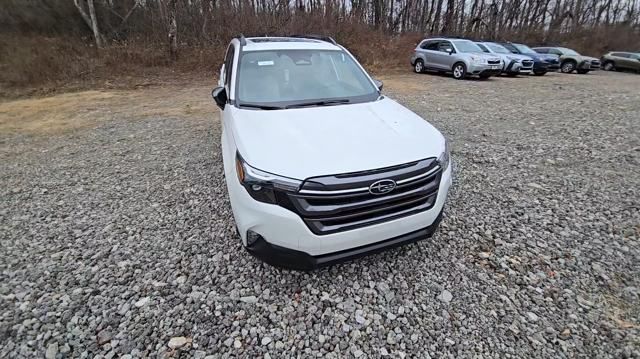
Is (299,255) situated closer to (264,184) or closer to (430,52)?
(264,184)

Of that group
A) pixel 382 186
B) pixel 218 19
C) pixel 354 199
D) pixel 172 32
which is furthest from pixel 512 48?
pixel 354 199

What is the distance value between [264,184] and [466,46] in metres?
14.8

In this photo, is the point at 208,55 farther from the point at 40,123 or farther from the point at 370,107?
the point at 370,107

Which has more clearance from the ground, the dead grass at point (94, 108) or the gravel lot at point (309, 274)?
the dead grass at point (94, 108)

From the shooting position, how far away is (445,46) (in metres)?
14.0

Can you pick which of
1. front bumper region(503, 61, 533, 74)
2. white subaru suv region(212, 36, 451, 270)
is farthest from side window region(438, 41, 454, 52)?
white subaru suv region(212, 36, 451, 270)

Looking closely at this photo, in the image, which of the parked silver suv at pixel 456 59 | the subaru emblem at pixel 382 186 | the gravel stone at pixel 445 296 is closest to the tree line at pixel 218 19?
the parked silver suv at pixel 456 59

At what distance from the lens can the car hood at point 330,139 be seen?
2.08m

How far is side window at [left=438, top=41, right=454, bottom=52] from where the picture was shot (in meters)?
13.7

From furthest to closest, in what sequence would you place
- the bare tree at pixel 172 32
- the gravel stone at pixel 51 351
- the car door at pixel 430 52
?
the car door at pixel 430 52 < the bare tree at pixel 172 32 < the gravel stone at pixel 51 351

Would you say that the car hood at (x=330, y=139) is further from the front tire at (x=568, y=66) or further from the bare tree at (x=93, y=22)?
the front tire at (x=568, y=66)

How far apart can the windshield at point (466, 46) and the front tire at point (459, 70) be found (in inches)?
30.1

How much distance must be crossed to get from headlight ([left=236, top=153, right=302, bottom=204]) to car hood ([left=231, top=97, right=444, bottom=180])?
0.12 feet

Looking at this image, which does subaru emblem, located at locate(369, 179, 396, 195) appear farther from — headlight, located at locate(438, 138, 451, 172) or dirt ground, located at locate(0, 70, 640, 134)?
dirt ground, located at locate(0, 70, 640, 134)
